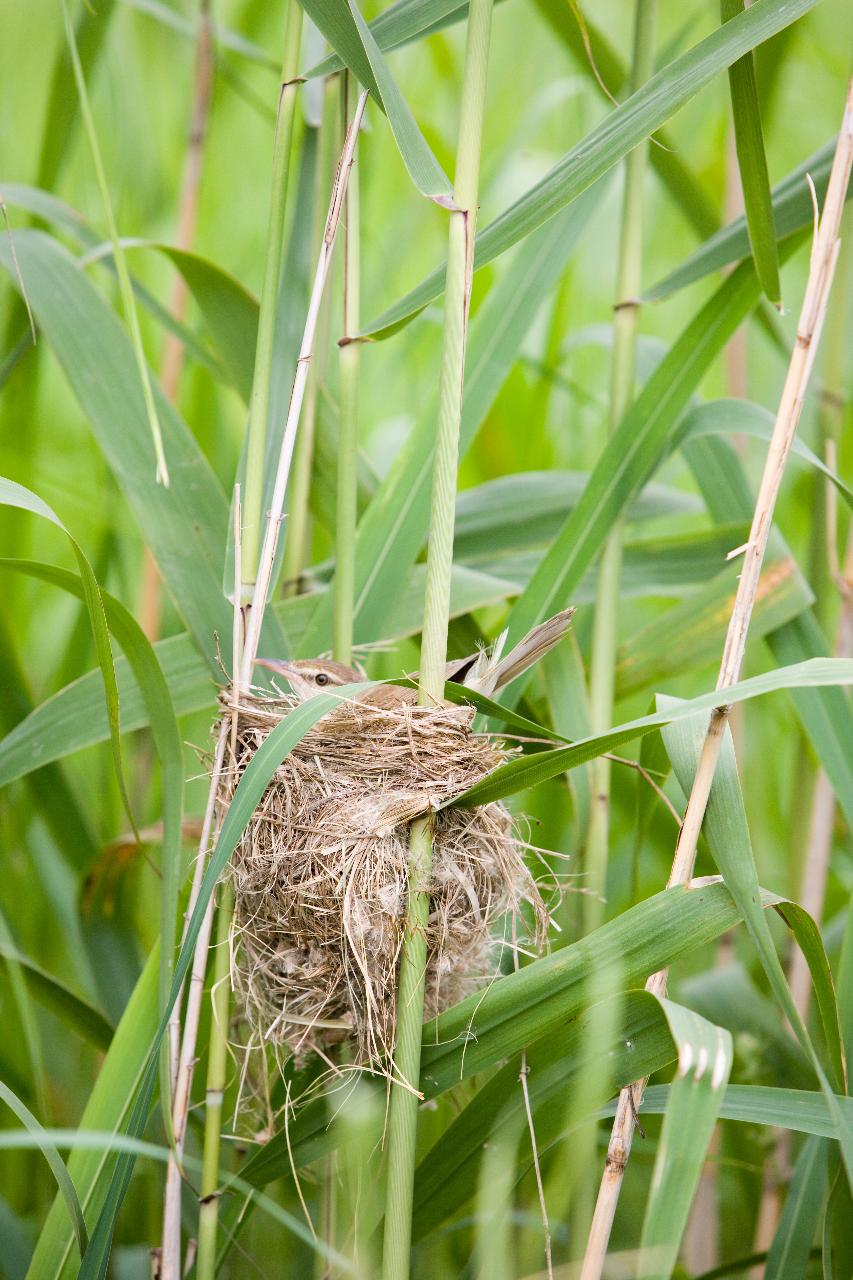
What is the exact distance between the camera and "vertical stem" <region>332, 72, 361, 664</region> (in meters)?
1.12

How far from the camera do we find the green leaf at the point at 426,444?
1360 millimetres

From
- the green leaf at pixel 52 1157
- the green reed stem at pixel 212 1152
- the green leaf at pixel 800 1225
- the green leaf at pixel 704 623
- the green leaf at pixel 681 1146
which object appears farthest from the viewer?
the green leaf at pixel 704 623

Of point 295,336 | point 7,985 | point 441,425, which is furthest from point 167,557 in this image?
point 7,985

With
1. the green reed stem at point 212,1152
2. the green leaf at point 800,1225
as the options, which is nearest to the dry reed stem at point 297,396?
the green reed stem at point 212,1152

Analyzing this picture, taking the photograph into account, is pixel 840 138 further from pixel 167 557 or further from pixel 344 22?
pixel 167 557

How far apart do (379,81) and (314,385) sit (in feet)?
1.73

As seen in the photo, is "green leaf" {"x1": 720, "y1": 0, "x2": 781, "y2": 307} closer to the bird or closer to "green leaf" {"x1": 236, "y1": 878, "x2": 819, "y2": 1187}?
the bird

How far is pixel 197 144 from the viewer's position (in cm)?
172

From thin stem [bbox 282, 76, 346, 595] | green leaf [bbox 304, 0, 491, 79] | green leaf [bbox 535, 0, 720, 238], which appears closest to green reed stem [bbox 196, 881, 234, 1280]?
thin stem [bbox 282, 76, 346, 595]

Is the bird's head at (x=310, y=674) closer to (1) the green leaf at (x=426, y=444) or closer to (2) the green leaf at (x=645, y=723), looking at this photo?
(1) the green leaf at (x=426, y=444)

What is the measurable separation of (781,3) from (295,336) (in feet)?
2.31

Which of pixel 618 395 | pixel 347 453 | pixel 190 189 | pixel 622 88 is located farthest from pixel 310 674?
pixel 622 88

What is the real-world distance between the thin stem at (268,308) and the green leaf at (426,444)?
0.28 m

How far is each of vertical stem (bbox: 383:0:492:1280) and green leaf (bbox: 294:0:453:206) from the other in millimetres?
38
